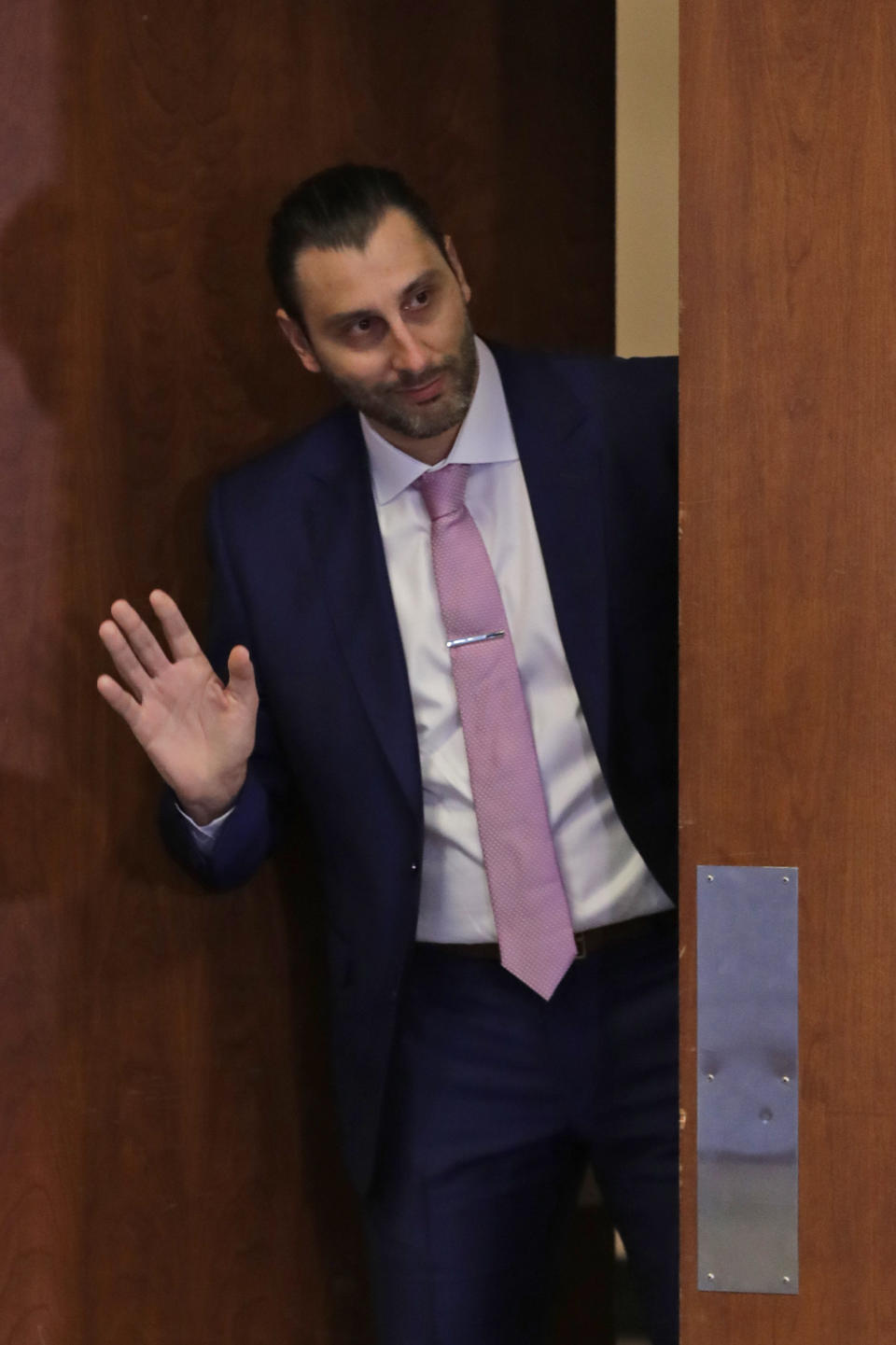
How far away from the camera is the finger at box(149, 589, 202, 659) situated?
1.54 meters

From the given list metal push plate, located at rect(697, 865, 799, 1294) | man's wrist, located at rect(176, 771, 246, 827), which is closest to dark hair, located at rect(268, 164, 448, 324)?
man's wrist, located at rect(176, 771, 246, 827)

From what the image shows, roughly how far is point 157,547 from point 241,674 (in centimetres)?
35

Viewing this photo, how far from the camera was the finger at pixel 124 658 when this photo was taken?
5.08 feet

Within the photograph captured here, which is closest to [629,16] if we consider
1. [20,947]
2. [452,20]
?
[452,20]

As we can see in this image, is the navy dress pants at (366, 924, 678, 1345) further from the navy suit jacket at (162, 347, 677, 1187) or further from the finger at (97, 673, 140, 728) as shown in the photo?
the finger at (97, 673, 140, 728)

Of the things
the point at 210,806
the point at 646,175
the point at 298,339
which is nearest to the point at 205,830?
the point at 210,806

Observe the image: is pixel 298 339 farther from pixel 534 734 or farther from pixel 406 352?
pixel 534 734

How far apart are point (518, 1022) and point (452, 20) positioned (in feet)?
3.86

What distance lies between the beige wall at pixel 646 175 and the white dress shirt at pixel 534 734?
0.85 metres

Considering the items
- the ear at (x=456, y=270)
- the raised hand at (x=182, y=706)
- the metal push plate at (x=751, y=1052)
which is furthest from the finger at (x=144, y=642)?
the metal push plate at (x=751, y=1052)

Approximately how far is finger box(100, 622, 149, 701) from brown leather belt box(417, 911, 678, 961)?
0.41 m

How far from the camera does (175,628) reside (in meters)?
1.57

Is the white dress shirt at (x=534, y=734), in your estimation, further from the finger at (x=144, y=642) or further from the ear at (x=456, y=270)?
the finger at (x=144, y=642)

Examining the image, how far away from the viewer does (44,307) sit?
5.69 ft
